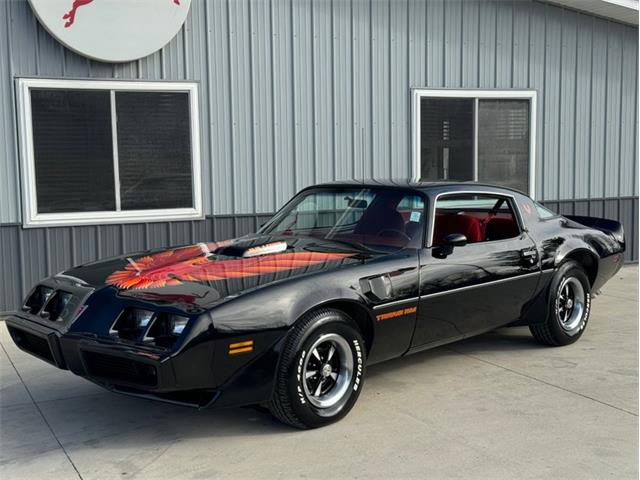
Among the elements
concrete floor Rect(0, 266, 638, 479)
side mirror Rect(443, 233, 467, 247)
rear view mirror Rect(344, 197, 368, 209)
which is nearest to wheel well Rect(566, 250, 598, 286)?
concrete floor Rect(0, 266, 638, 479)

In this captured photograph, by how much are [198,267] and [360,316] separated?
1.08m

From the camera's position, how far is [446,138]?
9.80 meters

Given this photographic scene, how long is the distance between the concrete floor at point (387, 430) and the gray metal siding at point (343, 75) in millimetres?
3601

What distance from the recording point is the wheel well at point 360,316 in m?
4.34

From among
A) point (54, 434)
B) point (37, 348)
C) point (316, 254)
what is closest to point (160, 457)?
point (54, 434)

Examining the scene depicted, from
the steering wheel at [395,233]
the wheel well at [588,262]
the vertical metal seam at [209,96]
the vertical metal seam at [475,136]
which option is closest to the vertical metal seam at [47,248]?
the vertical metal seam at [209,96]

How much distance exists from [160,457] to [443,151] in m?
6.93

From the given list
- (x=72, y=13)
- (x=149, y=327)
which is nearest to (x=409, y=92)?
(x=72, y=13)

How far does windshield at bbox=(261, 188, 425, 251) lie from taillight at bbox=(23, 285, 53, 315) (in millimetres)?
1784

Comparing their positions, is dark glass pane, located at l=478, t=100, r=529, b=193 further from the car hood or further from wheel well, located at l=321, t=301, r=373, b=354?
wheel well, located at l=321, t=301, r=373, b=354

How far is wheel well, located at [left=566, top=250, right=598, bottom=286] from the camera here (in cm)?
617

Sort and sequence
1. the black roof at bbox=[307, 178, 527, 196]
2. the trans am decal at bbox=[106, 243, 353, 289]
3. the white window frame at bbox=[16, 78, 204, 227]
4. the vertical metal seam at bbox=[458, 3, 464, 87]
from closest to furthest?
the trans am decal at bbox=[106, 243, 353, 289], the black roof at bbox=[307, 178, 527, 196], the white window frame at bbox=[16, 78, 204, 227], the vertical metal seam at bbox=[458, 3, 464, 87]

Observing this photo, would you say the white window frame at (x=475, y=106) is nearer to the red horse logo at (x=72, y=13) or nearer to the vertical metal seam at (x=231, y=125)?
the vertical metal seam at (x=231, y=125)

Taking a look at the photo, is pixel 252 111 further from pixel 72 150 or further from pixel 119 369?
pixel 119 369
